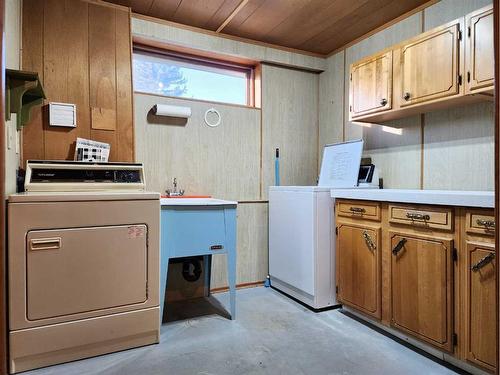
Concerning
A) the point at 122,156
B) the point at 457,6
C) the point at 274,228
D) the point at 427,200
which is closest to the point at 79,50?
the point at 122,156

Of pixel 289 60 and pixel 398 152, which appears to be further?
pixel 289 60

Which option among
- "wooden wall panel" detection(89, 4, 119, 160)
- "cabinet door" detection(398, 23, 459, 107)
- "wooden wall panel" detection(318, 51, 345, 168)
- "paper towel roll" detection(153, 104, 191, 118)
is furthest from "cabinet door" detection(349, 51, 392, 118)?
"wooden wall panel" detection(89, 4, 119, 160)

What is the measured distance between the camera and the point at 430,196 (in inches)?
73.4

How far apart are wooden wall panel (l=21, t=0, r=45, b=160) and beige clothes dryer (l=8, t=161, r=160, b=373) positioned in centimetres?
63

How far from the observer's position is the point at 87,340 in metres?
1.87

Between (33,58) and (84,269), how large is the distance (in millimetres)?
1530

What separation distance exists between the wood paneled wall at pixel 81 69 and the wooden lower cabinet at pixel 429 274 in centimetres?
191

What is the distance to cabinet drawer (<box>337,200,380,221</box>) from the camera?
89.3 inches

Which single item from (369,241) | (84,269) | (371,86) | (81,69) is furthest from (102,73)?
(369,241)

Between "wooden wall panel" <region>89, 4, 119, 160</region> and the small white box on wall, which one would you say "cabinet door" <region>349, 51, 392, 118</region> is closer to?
"wooden wall panel" <region>89, 4, 119, 160</region>

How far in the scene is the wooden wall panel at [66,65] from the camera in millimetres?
2320

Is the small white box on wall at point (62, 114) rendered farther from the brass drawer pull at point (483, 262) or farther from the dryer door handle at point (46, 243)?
the brass drawer pull at point (483, 262)

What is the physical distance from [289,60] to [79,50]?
195 centimetres

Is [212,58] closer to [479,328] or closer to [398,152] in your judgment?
[398,152]
